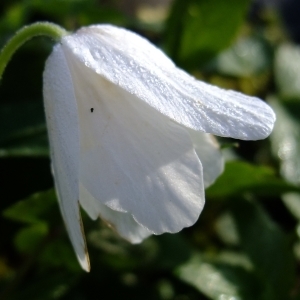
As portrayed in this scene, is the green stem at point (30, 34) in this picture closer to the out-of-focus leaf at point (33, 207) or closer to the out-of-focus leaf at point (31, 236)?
the out-of-focus leaf at point (33, 207)

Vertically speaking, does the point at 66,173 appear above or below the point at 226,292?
above

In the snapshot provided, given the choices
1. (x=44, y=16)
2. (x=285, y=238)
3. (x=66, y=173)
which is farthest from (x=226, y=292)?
(x=44, y=16)

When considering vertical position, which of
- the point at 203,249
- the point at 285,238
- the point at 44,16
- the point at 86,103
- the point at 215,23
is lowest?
the point at 203,249

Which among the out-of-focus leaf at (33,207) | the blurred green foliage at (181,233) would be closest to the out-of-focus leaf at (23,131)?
the blurred green foliage at (181,233)

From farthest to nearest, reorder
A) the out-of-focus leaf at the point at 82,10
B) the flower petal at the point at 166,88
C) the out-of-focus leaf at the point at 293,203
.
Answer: the out-of-focus leaf at the point at 82,10 → the out-of-focus leaf at the point at 293,203 → the flower petal at the point at 166,88

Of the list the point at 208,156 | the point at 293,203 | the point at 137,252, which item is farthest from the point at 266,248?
the point at 208,156

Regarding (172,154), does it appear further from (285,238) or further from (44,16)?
(44,16)

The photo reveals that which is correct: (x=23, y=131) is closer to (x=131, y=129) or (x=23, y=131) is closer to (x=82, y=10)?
(x=131, y=129)
